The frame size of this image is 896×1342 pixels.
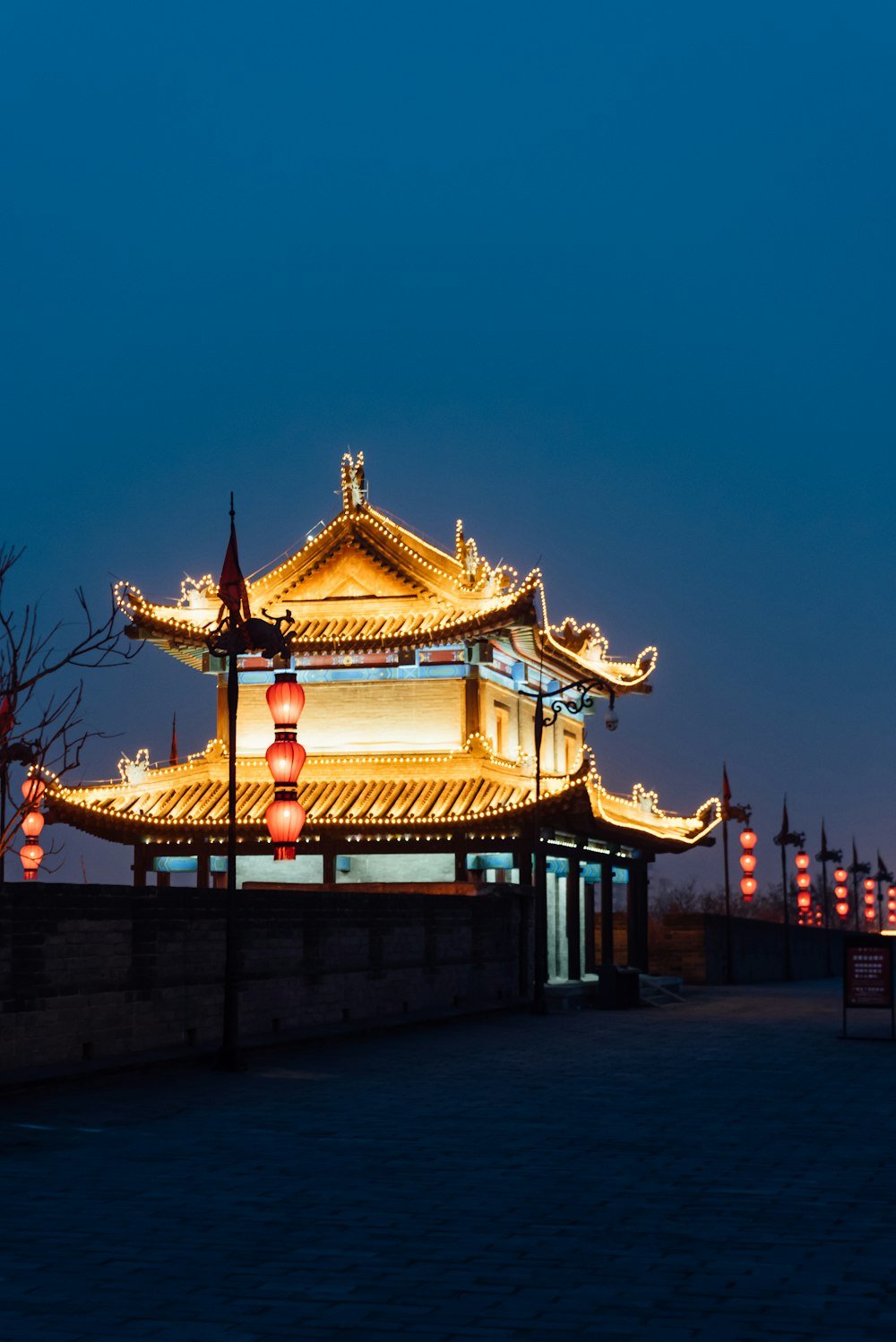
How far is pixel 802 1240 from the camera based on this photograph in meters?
8.92

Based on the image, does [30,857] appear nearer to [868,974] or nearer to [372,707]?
[372,707]

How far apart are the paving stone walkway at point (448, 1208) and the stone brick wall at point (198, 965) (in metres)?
0.92


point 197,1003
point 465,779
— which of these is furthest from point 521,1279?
point 465,779

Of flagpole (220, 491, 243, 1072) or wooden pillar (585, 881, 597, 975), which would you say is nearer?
flagpole (220, 491, 243, 1072)

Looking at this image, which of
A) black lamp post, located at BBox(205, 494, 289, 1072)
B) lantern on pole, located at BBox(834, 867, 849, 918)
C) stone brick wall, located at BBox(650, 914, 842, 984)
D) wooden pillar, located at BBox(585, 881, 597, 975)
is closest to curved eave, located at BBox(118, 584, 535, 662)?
wooden pillar, located at BBox(585, 881, 597, 975)

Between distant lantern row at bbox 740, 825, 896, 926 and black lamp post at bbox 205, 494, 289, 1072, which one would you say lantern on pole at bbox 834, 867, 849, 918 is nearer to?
distant lantern row at bbox 740, 825, 896, 926

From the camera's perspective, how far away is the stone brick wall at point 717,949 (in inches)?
1996

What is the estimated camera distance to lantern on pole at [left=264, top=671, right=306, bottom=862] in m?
30.0

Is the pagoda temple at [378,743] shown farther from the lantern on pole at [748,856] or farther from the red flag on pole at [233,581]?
the lantern on pole at [748,856]

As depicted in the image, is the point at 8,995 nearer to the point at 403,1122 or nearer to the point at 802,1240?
the point at 403,1122

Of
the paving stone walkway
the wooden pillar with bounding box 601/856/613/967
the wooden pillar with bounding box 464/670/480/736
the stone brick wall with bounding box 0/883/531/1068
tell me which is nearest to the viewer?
the paving stone walkway

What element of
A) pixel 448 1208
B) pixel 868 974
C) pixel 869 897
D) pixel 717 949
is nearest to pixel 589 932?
pixel 717 949

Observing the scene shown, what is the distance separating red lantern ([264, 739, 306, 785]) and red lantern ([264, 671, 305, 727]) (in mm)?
1470

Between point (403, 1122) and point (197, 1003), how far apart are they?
698cm
